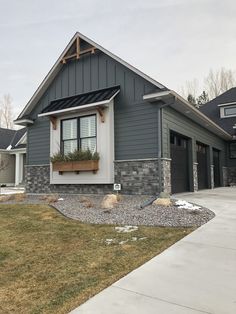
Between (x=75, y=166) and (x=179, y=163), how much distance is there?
4.29 metres

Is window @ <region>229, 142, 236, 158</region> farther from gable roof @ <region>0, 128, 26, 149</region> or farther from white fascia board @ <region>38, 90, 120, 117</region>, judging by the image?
gable roof @ <region>0, 128, 26, 149</region>

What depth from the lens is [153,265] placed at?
359 centimetres

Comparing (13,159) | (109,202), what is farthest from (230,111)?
(13,159)

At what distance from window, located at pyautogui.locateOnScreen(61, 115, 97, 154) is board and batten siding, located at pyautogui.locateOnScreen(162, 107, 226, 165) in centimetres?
266

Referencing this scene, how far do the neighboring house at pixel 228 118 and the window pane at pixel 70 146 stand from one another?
1107 cm

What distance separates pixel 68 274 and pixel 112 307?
3.37ft

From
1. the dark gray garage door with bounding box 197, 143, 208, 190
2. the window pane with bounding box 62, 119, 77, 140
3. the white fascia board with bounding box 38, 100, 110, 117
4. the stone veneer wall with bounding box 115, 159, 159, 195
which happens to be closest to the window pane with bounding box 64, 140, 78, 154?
the window pane with bounding box 62, 119, 77, 140

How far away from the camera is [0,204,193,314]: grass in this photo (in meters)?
2.84

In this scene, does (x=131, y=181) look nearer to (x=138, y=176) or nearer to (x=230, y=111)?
(x=138, y=176)

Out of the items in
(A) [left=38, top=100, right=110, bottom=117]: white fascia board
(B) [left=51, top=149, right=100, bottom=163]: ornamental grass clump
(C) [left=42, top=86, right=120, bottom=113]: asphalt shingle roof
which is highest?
(C) [left=42, top=86, right=120, bottom=113]: asphalt shingle roof

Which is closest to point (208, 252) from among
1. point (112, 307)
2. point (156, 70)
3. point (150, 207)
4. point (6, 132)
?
point (112, 307)

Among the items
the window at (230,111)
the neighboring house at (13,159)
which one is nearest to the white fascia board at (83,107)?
the neighboring house at (13,159)

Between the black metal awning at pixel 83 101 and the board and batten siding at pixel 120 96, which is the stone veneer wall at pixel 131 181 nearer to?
the board and batten siding at pixel 120 96

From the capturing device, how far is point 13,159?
22922mm
